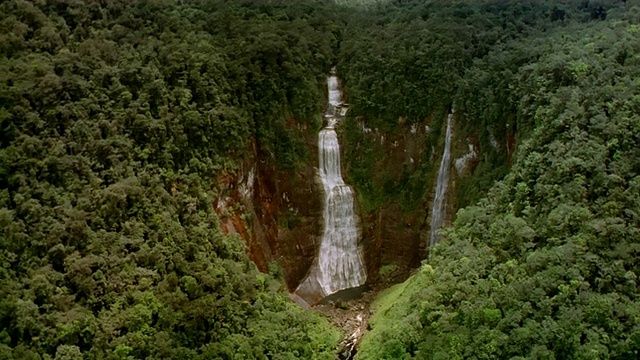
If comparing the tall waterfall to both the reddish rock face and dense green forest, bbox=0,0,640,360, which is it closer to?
dense green forest, bbox=0,0,640,360

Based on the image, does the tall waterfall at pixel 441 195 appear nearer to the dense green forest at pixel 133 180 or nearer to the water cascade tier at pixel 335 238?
the water cascade tier at pixel 335 238

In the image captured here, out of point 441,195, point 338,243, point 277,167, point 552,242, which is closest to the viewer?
point 552,242

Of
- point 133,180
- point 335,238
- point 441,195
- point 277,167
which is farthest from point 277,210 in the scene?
point 133,180

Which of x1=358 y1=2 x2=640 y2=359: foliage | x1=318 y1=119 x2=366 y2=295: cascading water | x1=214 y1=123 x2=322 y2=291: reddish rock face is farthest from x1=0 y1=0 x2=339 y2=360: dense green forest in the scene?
x1=358 y1=2 x2=640 y2=359: foliage

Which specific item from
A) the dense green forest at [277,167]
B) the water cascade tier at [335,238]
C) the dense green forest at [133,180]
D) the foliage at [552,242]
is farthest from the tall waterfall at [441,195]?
the dense green forest at [133,180]

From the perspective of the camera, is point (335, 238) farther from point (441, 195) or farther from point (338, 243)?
point (441, 195)

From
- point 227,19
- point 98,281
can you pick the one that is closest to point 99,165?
point 98,281
